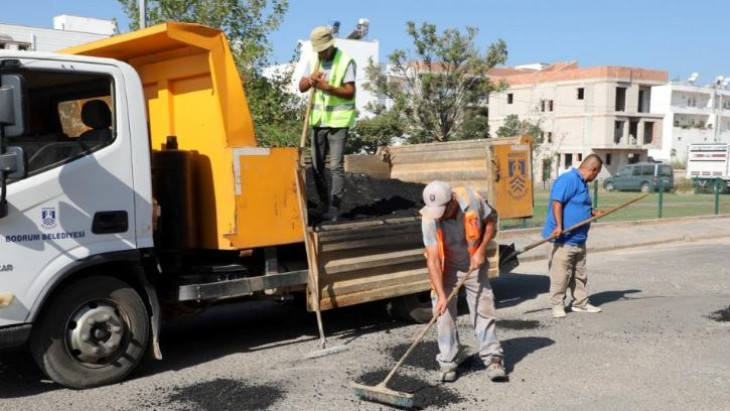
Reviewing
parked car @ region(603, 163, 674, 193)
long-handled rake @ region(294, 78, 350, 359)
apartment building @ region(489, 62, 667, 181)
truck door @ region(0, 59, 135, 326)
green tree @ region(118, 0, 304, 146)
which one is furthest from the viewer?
apartment building @ region(489, 62, 667, 181)

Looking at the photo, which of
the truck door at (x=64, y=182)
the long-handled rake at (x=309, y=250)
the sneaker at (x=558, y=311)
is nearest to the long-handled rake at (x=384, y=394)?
the long-handled rake at (x=309, y=250)

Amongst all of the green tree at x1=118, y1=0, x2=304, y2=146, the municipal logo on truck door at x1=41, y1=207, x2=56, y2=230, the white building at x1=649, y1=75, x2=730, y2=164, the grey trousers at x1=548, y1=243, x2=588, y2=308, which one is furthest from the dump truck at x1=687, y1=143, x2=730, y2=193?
the municipal logo on truck door at x1=41, y1=207, x2=56, y2=230

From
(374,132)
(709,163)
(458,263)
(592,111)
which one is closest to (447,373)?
(458,263)

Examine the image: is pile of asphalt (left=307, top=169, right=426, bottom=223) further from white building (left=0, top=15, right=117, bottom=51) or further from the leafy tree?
white building (left=0, top=15, right=117, bottom=51)

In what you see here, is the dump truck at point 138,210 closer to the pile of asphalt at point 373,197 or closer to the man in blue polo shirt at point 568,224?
the pile of asphalt at point 373,197

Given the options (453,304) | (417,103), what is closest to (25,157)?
(453,304)

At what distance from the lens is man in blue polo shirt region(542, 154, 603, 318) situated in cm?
765

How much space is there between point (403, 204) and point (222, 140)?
244 cm

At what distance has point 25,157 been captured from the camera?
4672mm

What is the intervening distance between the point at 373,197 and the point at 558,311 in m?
2.32

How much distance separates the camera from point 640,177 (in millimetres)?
39125

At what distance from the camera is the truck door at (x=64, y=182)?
469 centimetres

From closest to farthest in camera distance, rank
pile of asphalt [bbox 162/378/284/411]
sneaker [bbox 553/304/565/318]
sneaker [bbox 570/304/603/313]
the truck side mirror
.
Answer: the truck side mirror, pile of asphalt [bbox 162/378/284/411], sneaker [bbox 553/304/565/318], sneaker [bbox 570/304/603/313]

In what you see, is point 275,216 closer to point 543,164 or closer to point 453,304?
point 453,304
